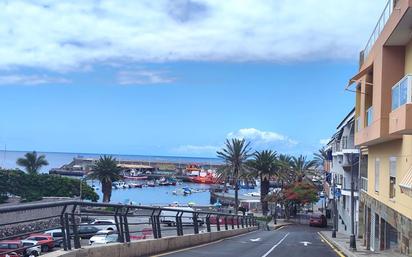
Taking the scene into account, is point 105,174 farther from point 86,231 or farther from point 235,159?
point 86,231

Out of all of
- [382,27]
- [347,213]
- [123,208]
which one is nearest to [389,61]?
[382,27]

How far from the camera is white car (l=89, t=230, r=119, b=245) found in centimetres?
1362

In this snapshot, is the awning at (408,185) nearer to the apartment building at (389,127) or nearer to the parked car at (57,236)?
the apartment building at (389,127)

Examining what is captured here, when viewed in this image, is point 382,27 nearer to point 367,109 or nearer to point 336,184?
point 367,109

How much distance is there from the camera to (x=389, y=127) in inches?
911

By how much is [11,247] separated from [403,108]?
1356cm

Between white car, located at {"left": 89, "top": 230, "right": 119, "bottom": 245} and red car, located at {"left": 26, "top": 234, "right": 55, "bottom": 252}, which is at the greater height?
red car, located at {"left": 26, "top": 234, "right": 55, "bottom": 252}

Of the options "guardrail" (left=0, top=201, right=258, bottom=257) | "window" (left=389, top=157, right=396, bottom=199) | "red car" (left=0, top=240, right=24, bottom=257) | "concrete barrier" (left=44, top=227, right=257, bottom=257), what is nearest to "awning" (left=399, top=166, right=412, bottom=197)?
"window" (left=389, top=157, right=396, bottom=199)

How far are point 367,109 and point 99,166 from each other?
56.1 metres

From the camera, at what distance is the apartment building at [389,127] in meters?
20.4

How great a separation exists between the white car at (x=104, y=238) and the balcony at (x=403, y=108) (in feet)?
32.6

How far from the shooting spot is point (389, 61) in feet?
82.9

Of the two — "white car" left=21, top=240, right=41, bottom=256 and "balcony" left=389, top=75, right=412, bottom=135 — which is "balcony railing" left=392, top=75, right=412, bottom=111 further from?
"white car" left=21, top=240, right=41, bottom=256

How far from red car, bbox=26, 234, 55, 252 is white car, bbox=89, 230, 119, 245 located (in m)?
2.08
